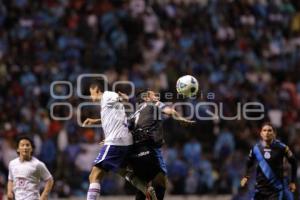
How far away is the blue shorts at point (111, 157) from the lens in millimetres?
13148

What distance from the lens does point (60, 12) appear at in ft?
79.8

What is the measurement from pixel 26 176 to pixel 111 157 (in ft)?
4.00

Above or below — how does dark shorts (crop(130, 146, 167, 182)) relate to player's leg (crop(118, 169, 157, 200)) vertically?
above

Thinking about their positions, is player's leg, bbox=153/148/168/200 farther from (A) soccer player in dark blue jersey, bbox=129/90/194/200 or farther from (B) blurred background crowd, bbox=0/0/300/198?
(B) blurred background crowd, bbox=0/0/300/198

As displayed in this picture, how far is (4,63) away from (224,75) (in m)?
5.38

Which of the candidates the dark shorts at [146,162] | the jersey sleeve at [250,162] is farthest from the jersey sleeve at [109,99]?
the jersey sleeve at [250,162]

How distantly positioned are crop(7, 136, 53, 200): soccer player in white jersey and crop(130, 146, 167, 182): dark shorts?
129 centimetres

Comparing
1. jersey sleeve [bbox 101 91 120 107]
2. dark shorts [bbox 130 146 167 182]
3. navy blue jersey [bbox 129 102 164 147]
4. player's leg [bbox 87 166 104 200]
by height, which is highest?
jersey sleeve [bbox 101 91 120 107]

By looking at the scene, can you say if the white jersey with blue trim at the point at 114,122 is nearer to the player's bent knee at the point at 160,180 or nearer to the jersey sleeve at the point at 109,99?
the jersey sleeve at the point at 109,99

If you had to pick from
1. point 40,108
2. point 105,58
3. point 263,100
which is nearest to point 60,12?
point 105,58

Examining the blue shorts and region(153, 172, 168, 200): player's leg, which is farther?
region(153, 172, 168, 200): player's leg

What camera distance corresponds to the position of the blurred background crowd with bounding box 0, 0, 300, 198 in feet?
66.2

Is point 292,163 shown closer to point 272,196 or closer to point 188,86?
point 272,196

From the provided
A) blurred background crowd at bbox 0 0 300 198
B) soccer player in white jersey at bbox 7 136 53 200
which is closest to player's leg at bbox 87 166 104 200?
soccer player in white jersey at bbox 7 136 53 200
